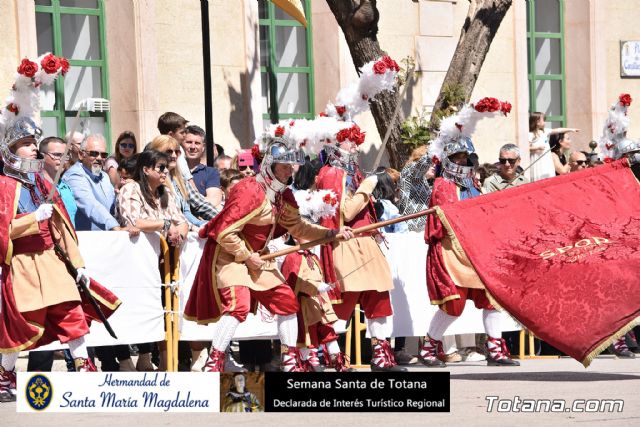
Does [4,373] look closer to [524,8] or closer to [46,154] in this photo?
[46,154]

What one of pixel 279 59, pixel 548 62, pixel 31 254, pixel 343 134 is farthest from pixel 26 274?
pixel 548 62

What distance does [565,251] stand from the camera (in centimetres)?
1141

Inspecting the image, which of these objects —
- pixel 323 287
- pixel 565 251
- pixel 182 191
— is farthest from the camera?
pixel 182 191

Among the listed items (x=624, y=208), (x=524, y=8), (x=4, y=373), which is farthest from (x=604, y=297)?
(x=524, y=8)

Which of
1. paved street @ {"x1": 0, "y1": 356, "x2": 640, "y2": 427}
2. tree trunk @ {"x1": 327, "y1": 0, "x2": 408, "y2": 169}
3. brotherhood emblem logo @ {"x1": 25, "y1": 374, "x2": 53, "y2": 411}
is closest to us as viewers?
paved street @ {"x1": 0, "y1": 356, "x2": 640, "y2": 427}

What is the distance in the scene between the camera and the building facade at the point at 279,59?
1647 centimetres

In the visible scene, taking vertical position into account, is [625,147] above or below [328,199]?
above

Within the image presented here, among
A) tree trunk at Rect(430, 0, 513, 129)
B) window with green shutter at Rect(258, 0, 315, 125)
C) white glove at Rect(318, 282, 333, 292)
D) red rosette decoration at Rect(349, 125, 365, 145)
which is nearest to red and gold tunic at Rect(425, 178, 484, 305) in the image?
red rosette decoration at Rect(349, 125, 365, 145)

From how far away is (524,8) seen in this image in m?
20.9

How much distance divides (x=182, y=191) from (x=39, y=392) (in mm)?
3611

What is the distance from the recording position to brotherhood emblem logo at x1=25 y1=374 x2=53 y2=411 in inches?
372

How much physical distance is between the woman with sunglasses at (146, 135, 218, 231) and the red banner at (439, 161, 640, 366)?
7.02ft

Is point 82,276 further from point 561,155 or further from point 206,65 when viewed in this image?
point 561,155

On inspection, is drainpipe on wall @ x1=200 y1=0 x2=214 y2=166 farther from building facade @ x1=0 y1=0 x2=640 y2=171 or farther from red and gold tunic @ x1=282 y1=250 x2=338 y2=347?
Result: red and gold tunic @ x1=282 y1=250 x2=338 y2=347
